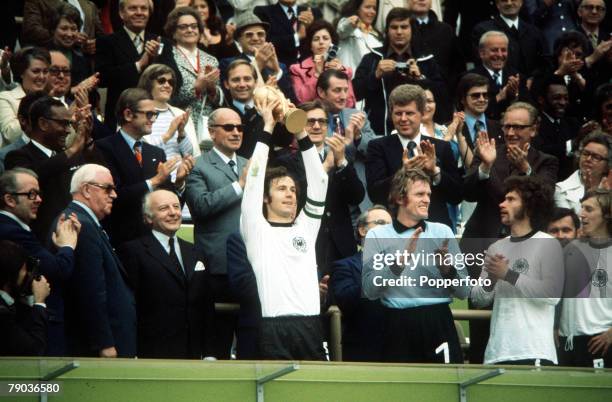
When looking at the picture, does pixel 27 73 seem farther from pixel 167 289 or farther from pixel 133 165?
pixel 167 289

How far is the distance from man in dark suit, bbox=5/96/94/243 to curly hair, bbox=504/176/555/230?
9.76 feet

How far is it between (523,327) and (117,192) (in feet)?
9.55

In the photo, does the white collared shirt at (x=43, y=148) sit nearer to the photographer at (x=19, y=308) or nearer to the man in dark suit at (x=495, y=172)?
the photographer at (x=19, y=308)

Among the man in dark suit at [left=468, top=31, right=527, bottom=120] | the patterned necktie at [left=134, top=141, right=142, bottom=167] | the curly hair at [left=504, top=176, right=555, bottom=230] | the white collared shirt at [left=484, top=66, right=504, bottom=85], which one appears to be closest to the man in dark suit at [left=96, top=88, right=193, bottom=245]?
the patterned necktie at [left=134, top=141, right=142, bottom=167]

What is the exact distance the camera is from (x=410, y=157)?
11.2m

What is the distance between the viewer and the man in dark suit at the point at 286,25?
13.7 meters

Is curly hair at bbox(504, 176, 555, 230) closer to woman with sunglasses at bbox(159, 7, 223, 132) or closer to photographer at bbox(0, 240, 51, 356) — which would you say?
woman with sunglasses at bbox(159, 7, 223, 132)

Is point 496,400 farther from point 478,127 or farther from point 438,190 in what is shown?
point 478,127

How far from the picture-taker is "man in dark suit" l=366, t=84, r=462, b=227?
1087 centimetres

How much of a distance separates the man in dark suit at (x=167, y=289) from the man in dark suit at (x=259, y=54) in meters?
2.75

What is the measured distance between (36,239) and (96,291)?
0.49 metres

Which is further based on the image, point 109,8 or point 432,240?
point 109,8

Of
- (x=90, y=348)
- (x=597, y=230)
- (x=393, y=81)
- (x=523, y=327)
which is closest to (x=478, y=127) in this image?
(x=393, y=81)

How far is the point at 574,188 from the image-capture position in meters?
11.3
